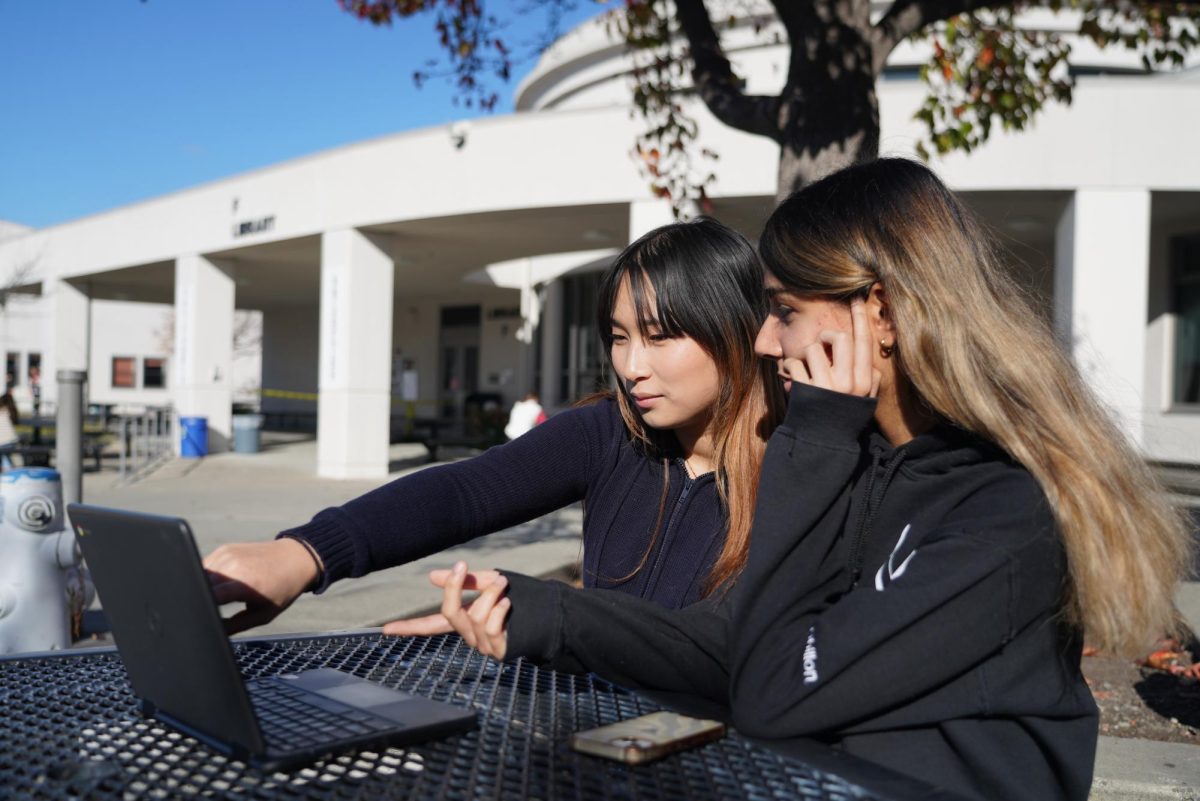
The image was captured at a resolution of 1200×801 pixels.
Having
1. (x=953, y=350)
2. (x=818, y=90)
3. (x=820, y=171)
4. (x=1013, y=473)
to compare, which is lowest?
(x=1013, y=473)

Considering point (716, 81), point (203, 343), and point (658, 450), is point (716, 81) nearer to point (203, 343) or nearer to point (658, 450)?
point (658, 450)

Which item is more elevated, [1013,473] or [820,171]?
[820,171]

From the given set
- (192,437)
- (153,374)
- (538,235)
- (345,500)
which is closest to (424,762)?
(345,500)

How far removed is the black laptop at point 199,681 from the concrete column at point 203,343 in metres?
17.9

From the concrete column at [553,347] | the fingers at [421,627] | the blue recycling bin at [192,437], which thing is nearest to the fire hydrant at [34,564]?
the fingers at [421,627]

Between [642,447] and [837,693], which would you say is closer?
[837,693]

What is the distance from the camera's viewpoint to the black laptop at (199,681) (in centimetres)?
109

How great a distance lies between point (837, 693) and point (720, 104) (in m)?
4.57

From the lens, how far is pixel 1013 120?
20.3 ft

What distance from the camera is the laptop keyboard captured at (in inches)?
46.4

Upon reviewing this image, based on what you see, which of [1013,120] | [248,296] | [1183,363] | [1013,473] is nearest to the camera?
[1013,473]

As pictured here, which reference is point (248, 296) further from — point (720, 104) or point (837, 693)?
point (837, 693)

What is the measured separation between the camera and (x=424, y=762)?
1179 millimetres

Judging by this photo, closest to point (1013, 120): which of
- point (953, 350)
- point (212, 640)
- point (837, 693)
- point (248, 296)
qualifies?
point (953, 350)
